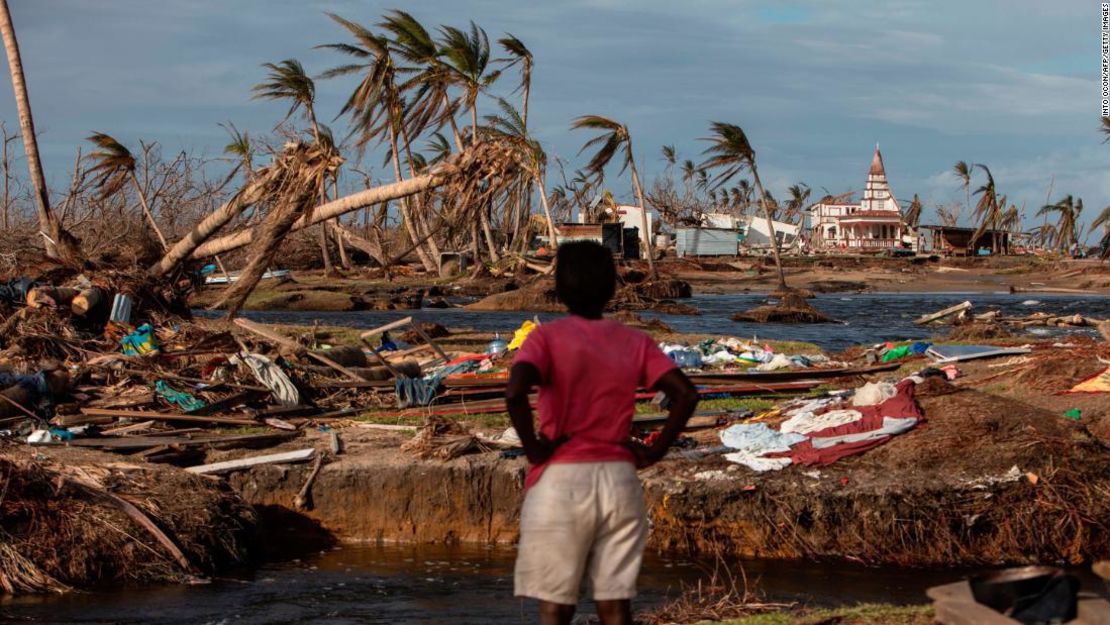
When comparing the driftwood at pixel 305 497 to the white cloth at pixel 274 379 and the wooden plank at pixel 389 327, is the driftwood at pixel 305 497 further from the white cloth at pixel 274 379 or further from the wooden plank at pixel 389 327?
the wooden plank at pixel 389 327

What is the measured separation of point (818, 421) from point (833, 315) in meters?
22.1

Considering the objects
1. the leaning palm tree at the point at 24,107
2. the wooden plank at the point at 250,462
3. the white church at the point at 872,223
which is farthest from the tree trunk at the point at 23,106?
the white church at the point at 872,223

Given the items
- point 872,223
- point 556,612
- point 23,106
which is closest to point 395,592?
point 556,612

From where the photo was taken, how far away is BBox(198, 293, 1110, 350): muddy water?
24312mm

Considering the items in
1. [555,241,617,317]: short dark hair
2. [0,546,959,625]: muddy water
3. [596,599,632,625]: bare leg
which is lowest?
[0,546,959,625]: muddy water

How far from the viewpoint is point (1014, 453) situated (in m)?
8.88

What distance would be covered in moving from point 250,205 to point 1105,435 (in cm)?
924

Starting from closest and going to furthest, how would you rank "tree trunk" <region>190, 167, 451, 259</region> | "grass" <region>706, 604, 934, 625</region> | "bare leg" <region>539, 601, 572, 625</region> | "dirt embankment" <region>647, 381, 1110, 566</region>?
"bare leg" <region>539, 601, 572, 625</region> < "grass" <region>706, 604, 934, 625</region> < "dirt embankment" <region>647, 381, 1110, 566</region> < "tree trunk" <region>190, 167, 451, 259</region>

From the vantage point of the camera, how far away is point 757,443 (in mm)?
9430

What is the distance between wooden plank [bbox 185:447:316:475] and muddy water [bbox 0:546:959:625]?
0.81 m

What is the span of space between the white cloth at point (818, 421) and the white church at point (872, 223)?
59.5 metres

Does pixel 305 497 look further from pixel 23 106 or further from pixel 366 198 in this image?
pixel 23 106

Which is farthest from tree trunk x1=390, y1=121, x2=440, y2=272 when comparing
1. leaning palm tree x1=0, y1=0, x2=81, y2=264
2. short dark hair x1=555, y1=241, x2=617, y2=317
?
short dark hair x1=555, y1=241, x2=617, y2=317

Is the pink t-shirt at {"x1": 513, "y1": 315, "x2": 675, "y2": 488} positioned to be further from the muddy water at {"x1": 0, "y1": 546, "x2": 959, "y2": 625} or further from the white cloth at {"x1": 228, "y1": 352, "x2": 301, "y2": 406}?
the white cloth at {"x1": 228, "y1": 352, "x2": 301, "y2": 406}
